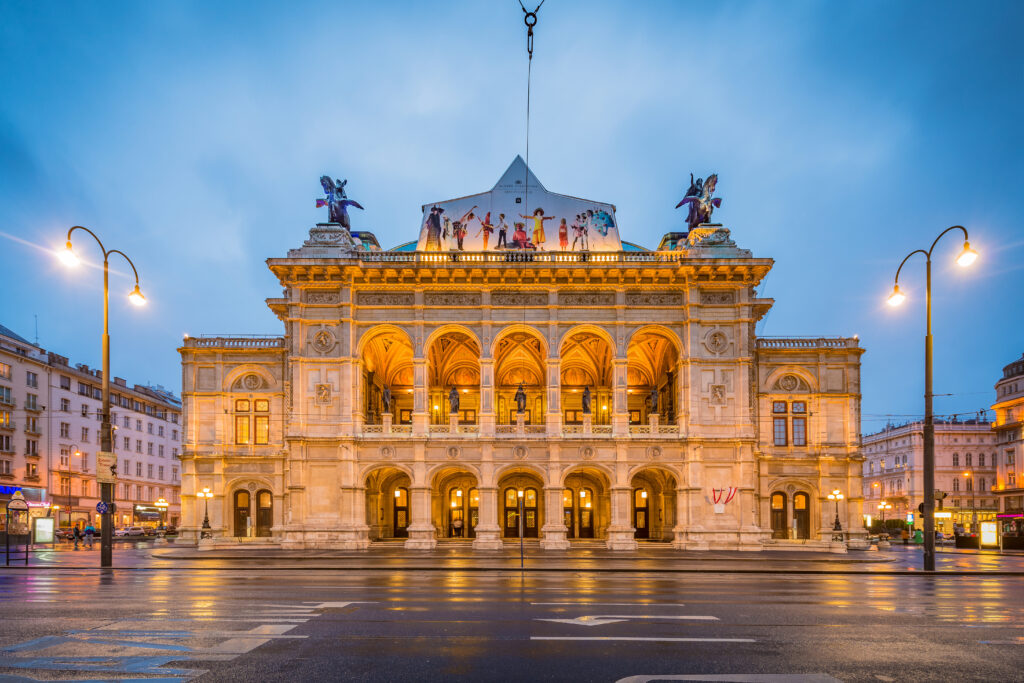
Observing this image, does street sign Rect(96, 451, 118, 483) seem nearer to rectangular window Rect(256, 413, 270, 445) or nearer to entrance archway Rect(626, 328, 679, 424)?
rectangular window Rect(256, 413, 270, 445)

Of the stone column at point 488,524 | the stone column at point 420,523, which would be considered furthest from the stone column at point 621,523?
the stone column at point 420,523

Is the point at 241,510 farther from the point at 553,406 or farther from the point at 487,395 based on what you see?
the point at 553,406

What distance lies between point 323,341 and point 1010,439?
8164 centimetres

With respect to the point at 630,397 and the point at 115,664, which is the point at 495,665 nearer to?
the point at 115,664

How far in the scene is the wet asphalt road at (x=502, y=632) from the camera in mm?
9758

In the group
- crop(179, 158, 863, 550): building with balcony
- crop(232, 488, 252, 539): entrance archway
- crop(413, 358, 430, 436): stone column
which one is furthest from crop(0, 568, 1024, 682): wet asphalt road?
crop(232, 488, 252, 539): entrance archway

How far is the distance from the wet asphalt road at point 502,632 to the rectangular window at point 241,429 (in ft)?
82.4

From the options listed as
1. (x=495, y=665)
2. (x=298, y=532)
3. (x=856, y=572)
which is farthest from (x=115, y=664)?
(x=298, y=532)

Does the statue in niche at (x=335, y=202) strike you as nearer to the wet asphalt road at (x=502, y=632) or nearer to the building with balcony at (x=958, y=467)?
the wet asphalt road at (x=502, y=632)

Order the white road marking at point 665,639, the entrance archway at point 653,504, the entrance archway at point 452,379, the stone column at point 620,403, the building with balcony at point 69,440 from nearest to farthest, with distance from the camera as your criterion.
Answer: the white road marking at point 665,639
the stone column at point 620,403
the entrance archway at point 653,504
the entrance archway at point 452,379
the building with balcony at point 69,440

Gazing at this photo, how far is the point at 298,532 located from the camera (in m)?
42.7

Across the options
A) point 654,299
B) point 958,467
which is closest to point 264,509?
point 654,299

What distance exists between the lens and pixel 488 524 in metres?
42.6

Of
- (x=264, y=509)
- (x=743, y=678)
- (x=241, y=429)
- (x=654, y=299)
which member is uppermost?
(x=654, y=299)
